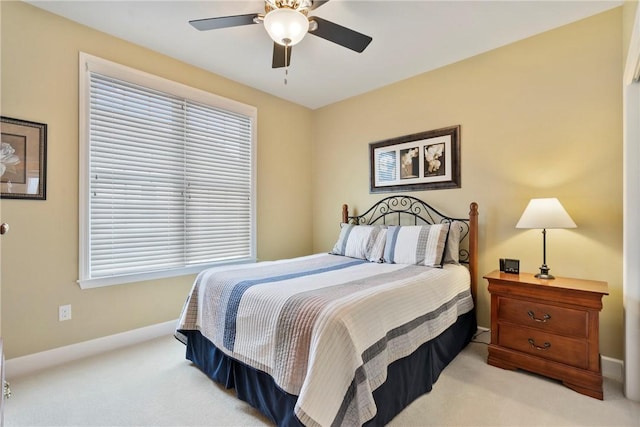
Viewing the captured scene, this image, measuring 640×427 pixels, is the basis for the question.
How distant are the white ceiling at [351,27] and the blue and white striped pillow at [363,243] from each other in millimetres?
1724

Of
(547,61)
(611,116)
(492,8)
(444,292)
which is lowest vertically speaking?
(444,292)

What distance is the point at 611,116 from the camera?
2295mm

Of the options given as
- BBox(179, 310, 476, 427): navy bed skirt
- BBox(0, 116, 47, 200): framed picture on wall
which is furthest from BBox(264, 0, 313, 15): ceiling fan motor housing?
BBox(179, 310, 476, 427): navy bed skirt

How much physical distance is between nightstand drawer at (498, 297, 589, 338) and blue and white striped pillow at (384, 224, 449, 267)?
23.1 inches

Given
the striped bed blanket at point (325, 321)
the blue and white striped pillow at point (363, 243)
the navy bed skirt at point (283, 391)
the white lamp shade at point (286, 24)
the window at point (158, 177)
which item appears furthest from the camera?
the blue and white striped pillow at point (363, 243)

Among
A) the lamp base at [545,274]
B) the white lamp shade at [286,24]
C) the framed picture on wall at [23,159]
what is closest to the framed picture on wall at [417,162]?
the lamp base at [545,274]

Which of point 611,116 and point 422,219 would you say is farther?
point 422,219

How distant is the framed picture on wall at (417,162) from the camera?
3.11m

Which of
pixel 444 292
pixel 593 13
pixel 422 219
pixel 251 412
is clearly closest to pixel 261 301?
pixel 251 412

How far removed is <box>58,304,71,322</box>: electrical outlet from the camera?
96.0 inches

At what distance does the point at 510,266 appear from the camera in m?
2.49

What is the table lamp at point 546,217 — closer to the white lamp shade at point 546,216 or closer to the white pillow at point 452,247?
the white lamp shade at point 546,216

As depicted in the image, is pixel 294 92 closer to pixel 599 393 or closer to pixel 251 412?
pixel 251 412

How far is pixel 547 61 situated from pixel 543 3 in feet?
1.63
